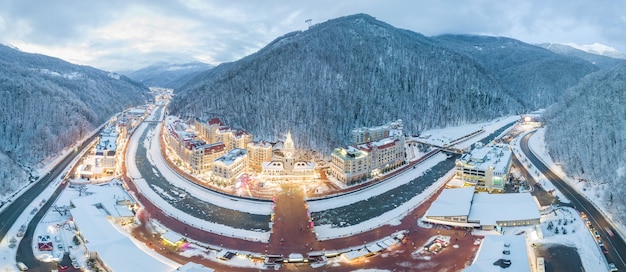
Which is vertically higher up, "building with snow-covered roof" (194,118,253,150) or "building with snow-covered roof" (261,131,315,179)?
Answer: "building with snow-covered roof" (194,118,253,150)

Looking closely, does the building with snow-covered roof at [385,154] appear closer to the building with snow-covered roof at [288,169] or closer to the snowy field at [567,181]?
the building with snow-covered roof at [288,169]

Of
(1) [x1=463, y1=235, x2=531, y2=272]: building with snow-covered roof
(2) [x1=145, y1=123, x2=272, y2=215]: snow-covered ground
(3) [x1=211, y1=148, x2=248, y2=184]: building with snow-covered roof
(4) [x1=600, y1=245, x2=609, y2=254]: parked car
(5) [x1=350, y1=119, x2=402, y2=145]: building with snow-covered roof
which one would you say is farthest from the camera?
(5) [x1=350, y1=119, x2=402, y2=145]: building with snow-covered roof

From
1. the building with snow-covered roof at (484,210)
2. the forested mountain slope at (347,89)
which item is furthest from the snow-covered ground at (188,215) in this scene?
the forested mountain slope at (347,89)

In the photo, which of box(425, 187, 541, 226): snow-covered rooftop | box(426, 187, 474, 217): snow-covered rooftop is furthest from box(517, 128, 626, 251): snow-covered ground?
box(426, 187, 474, 217): snow-covered rooftop

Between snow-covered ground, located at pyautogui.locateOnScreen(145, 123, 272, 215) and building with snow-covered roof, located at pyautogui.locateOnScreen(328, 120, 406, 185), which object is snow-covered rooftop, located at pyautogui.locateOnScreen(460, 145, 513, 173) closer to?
building with snow-covered roof, located at pyautogui.locateOnScreen(328, 120, 406, 185)

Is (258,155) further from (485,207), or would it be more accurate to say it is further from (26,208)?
(485,207)

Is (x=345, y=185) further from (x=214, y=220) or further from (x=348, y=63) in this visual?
(x=348, y=63)
